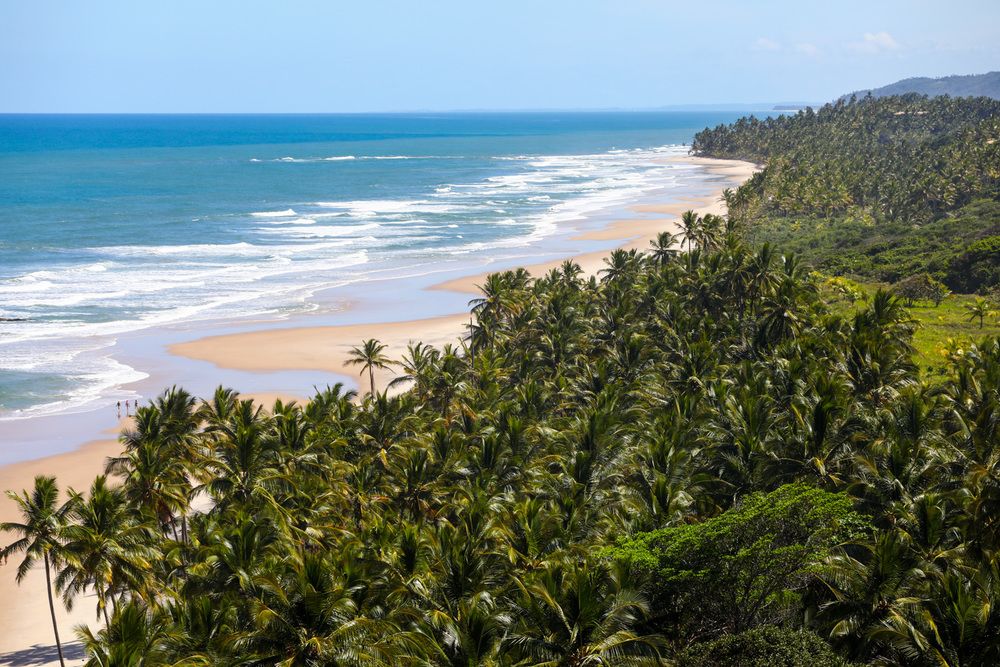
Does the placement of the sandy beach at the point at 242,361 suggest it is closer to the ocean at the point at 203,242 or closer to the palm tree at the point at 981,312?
the ocean at the point at 203,242

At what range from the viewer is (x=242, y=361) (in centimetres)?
6384

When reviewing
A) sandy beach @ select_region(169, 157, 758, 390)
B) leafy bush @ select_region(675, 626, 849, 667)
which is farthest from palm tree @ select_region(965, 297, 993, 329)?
leafy bush @ select_region(675, 626, 849, 667)

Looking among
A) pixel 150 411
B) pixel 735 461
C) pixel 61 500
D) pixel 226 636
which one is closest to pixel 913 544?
pixel 735 461

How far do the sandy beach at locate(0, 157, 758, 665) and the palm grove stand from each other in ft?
10.1

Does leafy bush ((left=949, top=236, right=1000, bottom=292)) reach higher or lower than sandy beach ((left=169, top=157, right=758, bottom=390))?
higher

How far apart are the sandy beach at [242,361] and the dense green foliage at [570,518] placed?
15.0 feet

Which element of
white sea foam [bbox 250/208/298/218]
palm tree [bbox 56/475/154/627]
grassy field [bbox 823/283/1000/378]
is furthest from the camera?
white sea foam [bbox 250/208/298/218]

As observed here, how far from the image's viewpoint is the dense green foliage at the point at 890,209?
286 feet

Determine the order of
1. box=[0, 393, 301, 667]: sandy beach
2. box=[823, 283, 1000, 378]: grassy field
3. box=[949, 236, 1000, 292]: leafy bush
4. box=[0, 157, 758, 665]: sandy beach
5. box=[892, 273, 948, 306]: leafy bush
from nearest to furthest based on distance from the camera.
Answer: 1. box=[0, 393, 301, 667]: sandy beach
2. box=[0, 157, 758, 665]: sandy beach
3. box=[823, 283, 1000, 378]: grassy field
4. box=[892, 273, 948, 306]: leafy bush
5. box=[949, 236, 1000, 292]: leafy bush

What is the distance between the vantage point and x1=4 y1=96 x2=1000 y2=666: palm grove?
66.2ft

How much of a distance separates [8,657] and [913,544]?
94.5ft

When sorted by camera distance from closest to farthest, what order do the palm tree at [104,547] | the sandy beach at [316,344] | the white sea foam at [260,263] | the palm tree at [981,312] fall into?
the palm tree at [104,547] → the sandy beach at [316,344] → the palm tree at [981,312] → the white sea foam at [260,263]

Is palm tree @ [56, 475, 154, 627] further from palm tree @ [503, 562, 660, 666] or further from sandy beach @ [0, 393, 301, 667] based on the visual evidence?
palm tree @ [503, 562, 660, 666]

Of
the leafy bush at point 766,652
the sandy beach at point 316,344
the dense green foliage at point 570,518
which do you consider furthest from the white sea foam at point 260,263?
the leafy bush at point 766,652
